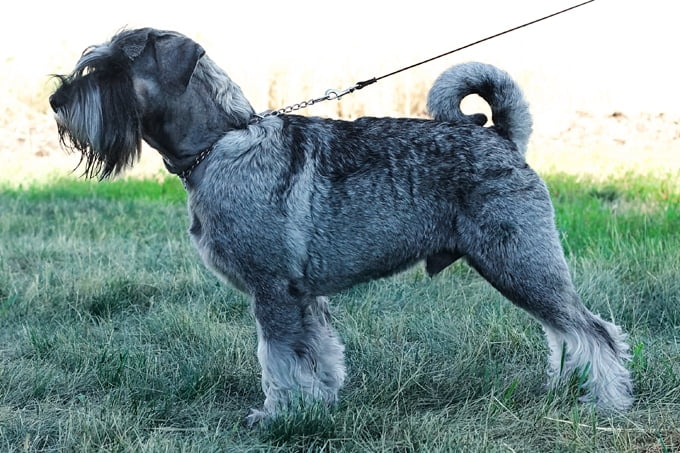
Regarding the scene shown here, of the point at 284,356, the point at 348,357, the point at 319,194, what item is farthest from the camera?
the point at 348,357

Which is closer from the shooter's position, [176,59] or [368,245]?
[176,59]

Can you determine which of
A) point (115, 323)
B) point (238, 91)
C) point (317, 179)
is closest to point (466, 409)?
point (317, 179)

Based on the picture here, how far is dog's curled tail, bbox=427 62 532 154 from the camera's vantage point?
4.23 meters

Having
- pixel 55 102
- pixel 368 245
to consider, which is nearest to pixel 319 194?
pixel 368 245

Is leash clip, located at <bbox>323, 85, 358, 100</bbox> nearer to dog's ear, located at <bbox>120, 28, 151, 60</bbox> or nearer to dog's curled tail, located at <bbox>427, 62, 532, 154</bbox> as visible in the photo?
dog's curled tail, located at <bbox>427, 62, 532, 154</bbox>

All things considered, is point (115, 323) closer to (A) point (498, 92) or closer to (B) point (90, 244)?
(B) point (90, 244)

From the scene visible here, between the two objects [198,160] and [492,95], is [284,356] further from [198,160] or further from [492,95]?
[492,95]

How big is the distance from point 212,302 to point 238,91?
6.59ft

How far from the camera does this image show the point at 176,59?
12.6 ft

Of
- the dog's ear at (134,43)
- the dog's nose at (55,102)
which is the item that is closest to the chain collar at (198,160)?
the dog's ear at (134,43)

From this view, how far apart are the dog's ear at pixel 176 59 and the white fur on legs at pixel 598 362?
2.31 metres

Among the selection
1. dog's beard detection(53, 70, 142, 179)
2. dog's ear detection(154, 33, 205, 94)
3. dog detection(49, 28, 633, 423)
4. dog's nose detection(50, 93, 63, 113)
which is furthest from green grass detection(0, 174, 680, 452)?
dog's ear detection(154, 33, 205, 94)

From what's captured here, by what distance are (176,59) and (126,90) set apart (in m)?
0.29

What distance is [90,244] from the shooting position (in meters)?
7.55
